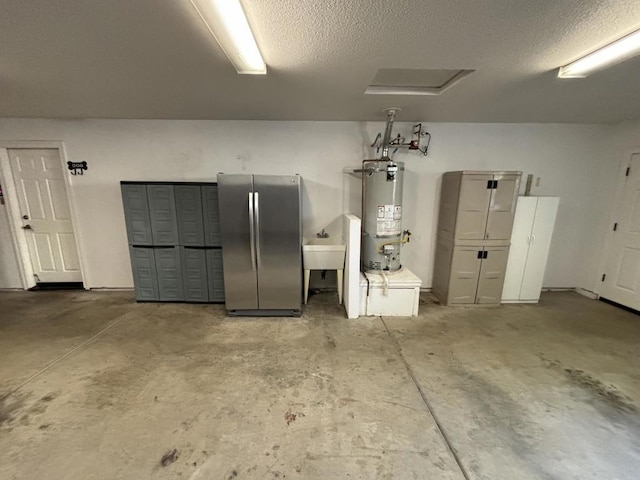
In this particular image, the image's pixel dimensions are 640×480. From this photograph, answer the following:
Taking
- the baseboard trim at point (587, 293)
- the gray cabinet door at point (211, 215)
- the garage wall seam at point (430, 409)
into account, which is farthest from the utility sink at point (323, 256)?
the baseboard trim at point (587, 293)

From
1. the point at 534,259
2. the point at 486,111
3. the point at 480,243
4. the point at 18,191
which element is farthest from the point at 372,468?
the point at 18,191

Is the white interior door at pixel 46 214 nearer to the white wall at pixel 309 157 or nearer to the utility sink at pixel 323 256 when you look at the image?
the white wall at pixel 309 157

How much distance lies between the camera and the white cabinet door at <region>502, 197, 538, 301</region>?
11.9ft

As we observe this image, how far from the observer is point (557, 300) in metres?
3.99

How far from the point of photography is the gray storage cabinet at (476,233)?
346 centimetres

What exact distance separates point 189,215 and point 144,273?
108cm

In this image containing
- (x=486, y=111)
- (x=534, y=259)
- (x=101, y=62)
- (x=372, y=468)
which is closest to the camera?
(x=372, y=468)

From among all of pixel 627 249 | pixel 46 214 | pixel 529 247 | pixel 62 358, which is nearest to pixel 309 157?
pixel 529 247

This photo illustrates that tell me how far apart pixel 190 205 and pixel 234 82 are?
1.76m

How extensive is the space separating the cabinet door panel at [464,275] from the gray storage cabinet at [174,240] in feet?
10.8

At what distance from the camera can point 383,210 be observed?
139 inches

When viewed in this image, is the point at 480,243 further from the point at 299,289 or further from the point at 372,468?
the point at 372,468

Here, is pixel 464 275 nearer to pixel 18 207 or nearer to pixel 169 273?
pixel 169 273

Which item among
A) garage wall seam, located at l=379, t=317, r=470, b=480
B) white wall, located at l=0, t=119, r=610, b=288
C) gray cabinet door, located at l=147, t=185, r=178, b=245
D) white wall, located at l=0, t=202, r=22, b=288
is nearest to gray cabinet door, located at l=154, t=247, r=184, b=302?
gray cabinet door, located at l=147, t=185, r=178, b=245
